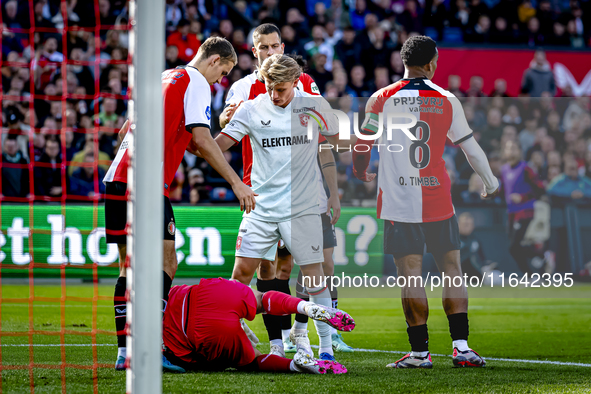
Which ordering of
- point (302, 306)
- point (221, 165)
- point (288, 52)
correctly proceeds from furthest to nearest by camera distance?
point (288, 52) → point (221, 165) → point (302, 306)

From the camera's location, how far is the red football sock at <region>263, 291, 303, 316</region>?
414 cm

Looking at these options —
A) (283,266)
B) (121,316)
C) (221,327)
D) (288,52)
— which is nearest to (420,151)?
(283,266)

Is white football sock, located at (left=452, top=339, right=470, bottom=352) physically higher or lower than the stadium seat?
lower

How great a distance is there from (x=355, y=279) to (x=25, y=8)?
889 centimetres

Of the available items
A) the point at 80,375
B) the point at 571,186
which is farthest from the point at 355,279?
the point at 571,186

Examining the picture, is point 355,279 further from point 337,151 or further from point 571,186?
point 571,186

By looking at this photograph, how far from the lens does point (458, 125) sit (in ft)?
16.7

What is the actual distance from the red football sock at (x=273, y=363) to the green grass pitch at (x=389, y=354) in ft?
0.33

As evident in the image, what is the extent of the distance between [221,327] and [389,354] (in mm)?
1739

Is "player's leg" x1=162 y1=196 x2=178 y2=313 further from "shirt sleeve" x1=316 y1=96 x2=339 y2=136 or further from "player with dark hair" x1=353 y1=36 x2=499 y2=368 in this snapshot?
"player with dark hair" x1=353 y1=36 x2=499 y2=368

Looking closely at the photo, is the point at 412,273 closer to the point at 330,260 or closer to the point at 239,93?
the point at 330,260

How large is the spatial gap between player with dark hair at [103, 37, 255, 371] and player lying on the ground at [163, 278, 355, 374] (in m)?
0.14

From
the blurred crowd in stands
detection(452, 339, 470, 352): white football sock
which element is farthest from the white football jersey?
the blurred crowd in stands

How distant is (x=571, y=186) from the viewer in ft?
28.6
